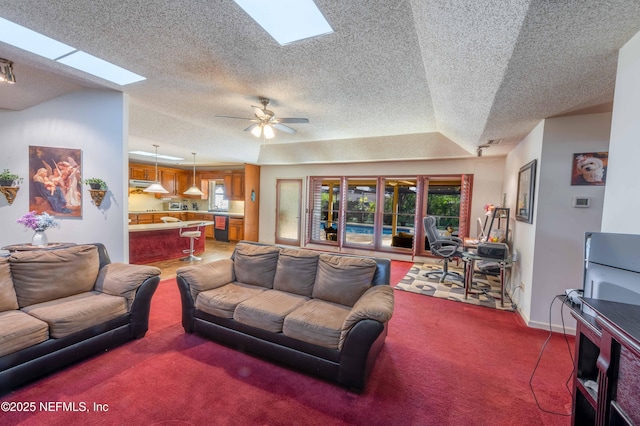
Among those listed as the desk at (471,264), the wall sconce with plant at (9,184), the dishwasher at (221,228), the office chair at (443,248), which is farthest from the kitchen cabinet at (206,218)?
the desk at (471,264)

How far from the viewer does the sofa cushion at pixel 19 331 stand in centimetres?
175

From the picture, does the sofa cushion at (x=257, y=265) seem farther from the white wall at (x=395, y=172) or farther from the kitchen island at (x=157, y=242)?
the white wall at (x=395, y=172)

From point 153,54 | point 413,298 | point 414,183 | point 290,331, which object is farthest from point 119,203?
point 414,183

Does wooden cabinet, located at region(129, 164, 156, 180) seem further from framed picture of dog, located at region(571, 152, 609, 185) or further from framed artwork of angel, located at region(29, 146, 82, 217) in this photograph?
framed picture of dog, located at region(571, 152, 609, 185)

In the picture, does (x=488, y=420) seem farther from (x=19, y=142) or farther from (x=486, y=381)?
(x=19, y=142)

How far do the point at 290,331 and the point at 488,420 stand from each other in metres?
1.43

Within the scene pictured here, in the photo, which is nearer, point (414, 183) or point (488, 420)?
point (488, 420)

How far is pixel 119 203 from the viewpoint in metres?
3.46

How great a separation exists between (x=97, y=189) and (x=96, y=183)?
76mm

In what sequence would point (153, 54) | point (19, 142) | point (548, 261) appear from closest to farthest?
point (153, 54), point (548, 261), point (19, 142)

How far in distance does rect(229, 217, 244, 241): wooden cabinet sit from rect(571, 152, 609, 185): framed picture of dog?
285 inches

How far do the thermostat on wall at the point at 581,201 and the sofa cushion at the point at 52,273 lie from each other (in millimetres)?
4893

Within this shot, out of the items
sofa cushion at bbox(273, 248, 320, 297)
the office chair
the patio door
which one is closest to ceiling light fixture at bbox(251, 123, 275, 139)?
sofa cushion at bbox(273, 248, 320, 297)

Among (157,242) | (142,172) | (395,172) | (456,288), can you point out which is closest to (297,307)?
(456,288)
